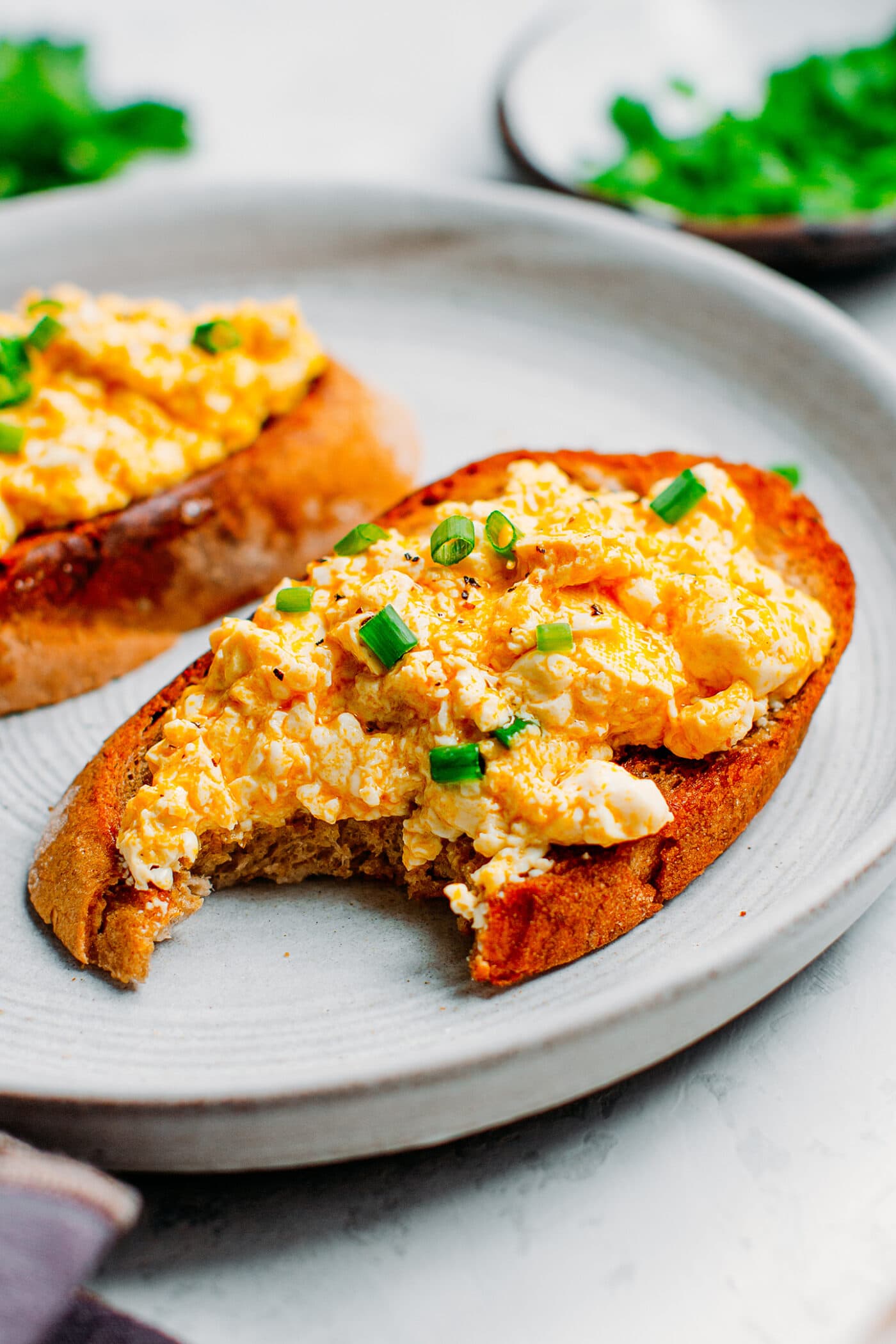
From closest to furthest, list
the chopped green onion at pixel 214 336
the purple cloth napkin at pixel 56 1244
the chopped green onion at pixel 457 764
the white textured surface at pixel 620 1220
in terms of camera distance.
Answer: the purple cloth napkin at pixel 56 1244
the white textured surface at pixel 620 1220
the chopped green onion at pixel 457 764
the chopped green onion at pixel 214 336

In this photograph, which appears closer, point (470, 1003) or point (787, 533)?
point (470, 1003)

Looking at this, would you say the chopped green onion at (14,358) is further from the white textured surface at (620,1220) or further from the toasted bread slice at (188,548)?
the white textured surface at (620,1220)

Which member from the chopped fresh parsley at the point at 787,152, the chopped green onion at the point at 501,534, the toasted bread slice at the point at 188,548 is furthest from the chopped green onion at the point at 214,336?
the chopped fresh parsley at the point at 787,152

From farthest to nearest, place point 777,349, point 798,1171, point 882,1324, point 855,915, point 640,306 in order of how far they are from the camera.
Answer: point 640,306 → point 777,349 → point 855,915 → point 798,1171 → point 882,1324

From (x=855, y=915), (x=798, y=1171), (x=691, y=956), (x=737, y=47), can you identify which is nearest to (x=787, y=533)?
(x=855, y=915)

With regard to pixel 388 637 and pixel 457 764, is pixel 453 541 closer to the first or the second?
pixel 388 637

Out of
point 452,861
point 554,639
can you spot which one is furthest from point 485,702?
point 452,861

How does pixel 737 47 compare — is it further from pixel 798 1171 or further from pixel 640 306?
pixel 798 1171
